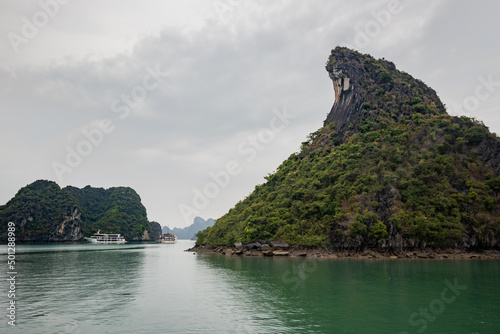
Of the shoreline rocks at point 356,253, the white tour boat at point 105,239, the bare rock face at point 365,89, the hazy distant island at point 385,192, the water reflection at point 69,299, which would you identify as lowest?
the white tour boat at point 105,239

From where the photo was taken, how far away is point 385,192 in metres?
70.9

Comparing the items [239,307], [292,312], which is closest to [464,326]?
[292,312]

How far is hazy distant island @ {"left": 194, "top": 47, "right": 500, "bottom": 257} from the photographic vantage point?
211ft

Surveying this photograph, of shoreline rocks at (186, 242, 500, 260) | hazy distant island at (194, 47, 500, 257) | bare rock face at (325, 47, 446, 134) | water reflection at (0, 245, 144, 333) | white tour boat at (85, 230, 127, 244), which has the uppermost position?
bare rock face at (325, 47, 446, 134)

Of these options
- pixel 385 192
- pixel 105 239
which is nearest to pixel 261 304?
pixel 385 192

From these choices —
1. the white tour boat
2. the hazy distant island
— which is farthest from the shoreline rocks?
the white tour boat

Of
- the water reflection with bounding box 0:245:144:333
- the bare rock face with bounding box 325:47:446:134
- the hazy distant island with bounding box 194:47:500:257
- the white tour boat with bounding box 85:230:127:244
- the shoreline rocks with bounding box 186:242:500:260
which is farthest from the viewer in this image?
the white tour boat with bounding box 85:230:127:244

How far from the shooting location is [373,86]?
10938 centimetres

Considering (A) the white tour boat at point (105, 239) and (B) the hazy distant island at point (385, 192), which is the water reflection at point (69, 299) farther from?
(A) the white tour boat at point (105, 239)

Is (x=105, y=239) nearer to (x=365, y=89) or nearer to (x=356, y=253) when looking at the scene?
(x=356, y=253)

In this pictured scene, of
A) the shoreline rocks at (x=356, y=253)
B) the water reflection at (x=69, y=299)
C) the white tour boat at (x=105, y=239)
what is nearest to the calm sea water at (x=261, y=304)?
the water reflection at (x=69, y=299)

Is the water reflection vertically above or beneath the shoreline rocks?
above

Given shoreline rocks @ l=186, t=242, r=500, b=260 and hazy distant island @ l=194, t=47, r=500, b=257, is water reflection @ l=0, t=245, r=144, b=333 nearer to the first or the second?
shoreline rocks @ l=186, t=242, r=500, b=260

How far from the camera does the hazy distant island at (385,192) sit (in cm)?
6431
